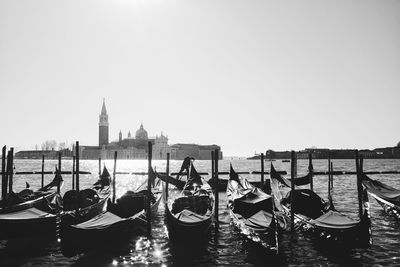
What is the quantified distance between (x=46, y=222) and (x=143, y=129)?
468ft

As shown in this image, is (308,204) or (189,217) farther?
(308,204)

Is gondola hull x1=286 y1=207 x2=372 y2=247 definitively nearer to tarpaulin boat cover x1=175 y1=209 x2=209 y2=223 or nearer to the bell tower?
tarpaulin boat cover x1=175 y1=209 x2=209 y2=223

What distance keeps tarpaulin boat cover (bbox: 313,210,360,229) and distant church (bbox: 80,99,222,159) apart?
115285 mm

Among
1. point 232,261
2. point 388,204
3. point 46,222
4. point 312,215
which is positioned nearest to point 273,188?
point 312,215

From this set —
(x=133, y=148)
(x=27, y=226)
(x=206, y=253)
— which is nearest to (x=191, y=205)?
(x=206, y=253)

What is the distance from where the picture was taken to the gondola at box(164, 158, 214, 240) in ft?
29.9

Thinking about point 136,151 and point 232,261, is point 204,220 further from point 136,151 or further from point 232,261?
point 136,151

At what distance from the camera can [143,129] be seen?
494 ft

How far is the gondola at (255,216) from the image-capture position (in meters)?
8.12

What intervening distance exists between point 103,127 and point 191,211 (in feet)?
403

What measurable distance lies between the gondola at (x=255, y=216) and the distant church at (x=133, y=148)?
11256cm

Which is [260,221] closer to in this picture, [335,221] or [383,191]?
[335,221]

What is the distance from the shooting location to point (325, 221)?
9.45 m

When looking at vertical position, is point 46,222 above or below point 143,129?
below
